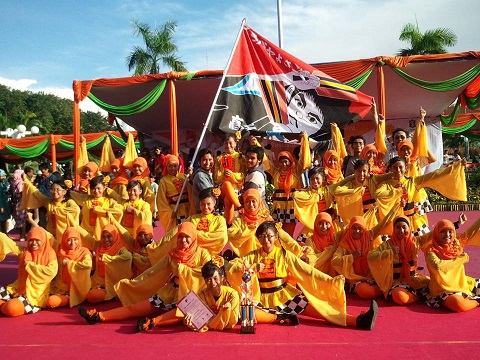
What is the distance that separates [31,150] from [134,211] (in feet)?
43.3

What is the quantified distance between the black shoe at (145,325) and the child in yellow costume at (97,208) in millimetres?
2129

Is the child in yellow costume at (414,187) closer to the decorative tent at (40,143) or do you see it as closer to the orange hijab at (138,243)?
the orange hijab at (138,243)

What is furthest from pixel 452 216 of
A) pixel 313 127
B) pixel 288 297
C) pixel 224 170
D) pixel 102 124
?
pixel 102 124

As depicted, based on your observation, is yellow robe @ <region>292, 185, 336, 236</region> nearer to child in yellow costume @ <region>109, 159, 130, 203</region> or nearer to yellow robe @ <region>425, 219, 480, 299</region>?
yellow robe @ <region>425, 219, 480, 299</region>

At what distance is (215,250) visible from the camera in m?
5.09

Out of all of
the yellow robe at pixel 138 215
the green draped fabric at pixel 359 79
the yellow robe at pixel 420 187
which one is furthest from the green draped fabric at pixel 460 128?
the yellow robe at pixel 138 215

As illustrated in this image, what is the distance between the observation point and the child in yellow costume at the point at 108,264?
5.32 metres

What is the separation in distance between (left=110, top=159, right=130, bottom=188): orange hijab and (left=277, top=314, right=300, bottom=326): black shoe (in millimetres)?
3439

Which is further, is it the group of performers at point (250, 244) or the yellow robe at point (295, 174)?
the yellow robe at point (295, 174)

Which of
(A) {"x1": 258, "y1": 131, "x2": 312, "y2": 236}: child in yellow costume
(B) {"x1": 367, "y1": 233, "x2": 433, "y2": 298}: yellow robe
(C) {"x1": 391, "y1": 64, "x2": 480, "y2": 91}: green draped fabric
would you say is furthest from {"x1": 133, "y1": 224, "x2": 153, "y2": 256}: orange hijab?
(C) {"x1": 391, "y1": 64, "x2": 480, "y2": 91}: green draped fabric

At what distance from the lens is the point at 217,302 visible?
13.9ft

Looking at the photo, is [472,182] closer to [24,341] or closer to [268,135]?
[268,135]

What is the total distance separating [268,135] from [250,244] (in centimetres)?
169

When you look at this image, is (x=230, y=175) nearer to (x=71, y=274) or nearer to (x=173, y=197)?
(x=173, y=197)
